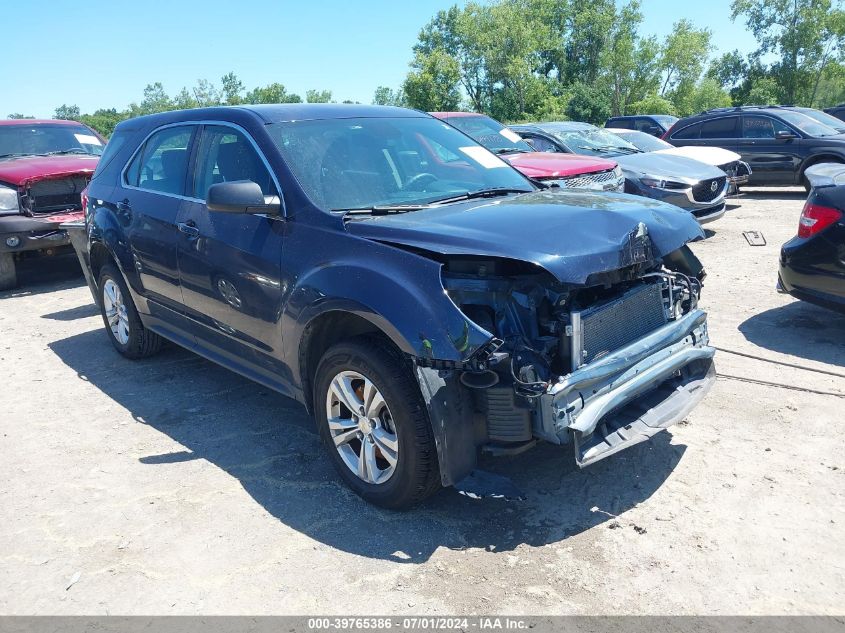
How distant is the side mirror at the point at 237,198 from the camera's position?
367 centimetres

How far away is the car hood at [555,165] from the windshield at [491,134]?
678mm

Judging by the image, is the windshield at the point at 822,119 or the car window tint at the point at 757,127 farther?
the windshield at the point at 822,119

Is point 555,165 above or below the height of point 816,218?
above

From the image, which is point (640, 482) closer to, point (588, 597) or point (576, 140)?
point (588, 597)

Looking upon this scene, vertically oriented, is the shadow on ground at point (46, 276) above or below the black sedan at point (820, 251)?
below

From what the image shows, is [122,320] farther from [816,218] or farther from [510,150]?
[510,150]

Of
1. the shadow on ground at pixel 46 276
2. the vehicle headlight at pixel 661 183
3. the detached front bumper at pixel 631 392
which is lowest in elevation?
the shadow on ground at pixel 46 276

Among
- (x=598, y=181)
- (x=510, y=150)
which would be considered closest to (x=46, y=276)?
(x=510, y=150)

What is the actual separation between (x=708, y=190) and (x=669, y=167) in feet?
2.18

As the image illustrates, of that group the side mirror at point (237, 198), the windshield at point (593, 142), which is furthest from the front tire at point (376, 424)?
the windshield at point (593, 142)

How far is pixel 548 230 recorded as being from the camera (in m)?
3.26

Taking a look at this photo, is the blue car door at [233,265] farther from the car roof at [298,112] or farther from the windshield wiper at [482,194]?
the windshield wiper at [482,194]

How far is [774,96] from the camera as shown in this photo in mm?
48375

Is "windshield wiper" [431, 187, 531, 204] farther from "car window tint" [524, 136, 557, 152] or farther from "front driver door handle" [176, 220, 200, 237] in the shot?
"car window tint" [524, 136, 557, 152]
